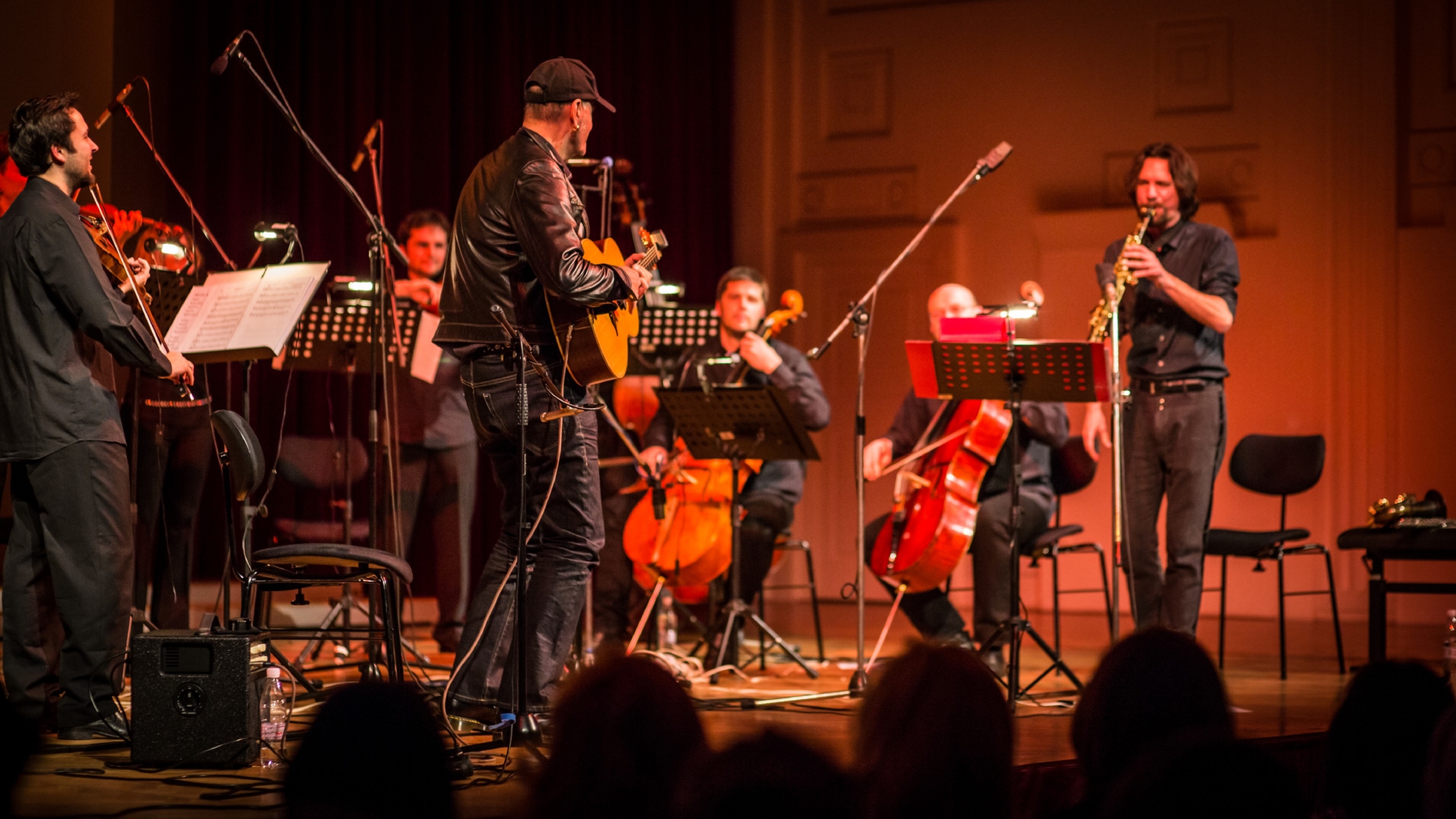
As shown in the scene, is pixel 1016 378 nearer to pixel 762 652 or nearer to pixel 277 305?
pixel 762 652

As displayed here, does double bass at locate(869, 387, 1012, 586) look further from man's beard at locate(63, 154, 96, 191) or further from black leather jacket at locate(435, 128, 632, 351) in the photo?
man's beard at locate(63, 154, 96, 191)

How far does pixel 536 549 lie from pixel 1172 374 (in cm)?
228

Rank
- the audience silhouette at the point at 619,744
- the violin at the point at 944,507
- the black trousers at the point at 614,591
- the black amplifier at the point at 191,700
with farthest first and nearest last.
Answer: the black trousers at the point at 614,591 → the violin at the point at 944,507 → the black amplifier at the point at 191,700 → the audience silhouette at the point at 619,744

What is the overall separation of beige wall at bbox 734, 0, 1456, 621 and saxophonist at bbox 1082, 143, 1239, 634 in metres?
2.10

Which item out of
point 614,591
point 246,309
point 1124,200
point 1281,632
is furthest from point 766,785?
point 1124,200

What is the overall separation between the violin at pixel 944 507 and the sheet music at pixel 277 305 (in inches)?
83.8

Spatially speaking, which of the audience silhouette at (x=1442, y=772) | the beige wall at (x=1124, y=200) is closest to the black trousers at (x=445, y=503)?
the beige wall at (x=1124, y=200)

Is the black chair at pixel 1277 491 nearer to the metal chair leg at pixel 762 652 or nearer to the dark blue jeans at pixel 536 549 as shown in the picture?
the metal chair leg at pixel 762 652

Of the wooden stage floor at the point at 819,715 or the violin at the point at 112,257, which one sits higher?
the violin at the point at 112,257

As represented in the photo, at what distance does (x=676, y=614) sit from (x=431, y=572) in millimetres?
1428

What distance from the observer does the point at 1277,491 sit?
566cm

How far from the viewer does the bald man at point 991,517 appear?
16.7 ft

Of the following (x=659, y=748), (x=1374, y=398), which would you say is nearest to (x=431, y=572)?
(x=1374, y=398)

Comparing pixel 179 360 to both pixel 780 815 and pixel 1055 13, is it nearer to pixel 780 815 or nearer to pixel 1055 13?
pixel 780 815
